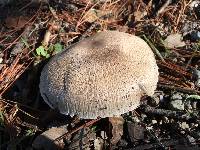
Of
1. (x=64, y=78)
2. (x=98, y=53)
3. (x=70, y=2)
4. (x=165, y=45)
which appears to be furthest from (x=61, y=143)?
(x=70, y=2)

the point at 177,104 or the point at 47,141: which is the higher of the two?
the point at 177,104

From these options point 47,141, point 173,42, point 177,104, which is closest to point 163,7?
point 173,42

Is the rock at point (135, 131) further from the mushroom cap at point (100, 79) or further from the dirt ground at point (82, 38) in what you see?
the mushroom cap at point (100, 79)

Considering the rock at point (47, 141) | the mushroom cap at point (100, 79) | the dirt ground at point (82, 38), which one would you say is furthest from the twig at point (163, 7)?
the rock at point (47, 141)

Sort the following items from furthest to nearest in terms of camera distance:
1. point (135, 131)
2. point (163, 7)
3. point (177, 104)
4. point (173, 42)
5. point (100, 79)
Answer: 1. point (163, 7)
2. point (173, 42)
3. point (177, 104)
4. point (135, 131)
5. point (100, 79)

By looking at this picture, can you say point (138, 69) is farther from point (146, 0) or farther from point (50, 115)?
point (146, 0)

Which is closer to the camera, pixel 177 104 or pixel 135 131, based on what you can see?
pixel 135 131

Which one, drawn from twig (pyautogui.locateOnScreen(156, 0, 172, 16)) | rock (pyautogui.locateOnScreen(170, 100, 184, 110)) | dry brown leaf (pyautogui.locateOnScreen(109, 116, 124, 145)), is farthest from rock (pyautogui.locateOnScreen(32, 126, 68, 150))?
twig (pyautogui.locateOnScreen(156, 0, 172, 16))

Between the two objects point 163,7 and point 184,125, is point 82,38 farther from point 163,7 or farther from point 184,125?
point 184,125

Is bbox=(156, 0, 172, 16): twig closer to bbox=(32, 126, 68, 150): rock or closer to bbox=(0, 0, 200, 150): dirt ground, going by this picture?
bbox=(0, 0, 200, 150): dirt ground
